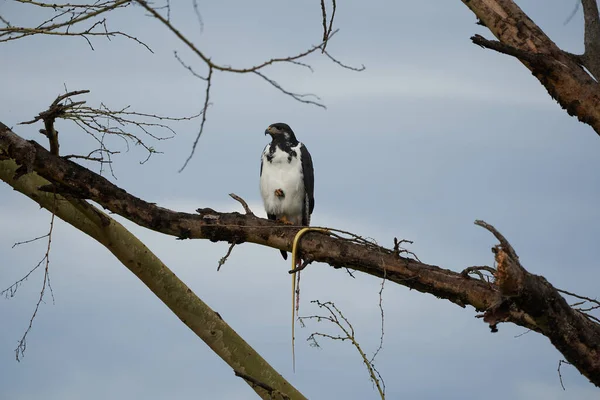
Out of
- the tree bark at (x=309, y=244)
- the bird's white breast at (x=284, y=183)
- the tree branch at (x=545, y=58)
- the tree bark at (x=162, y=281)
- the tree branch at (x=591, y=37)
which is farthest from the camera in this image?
the bird's white breast at (x=284, y=183)

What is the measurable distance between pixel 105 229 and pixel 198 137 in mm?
2028

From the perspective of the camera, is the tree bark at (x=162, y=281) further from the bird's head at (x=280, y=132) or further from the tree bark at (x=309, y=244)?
the bird's head at (x=280, y=132)

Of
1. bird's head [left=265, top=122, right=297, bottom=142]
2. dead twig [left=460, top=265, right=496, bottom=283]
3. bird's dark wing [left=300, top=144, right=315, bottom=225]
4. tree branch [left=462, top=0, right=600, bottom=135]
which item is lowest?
dead twig [left=460, top=265, right=496, bottom=283]

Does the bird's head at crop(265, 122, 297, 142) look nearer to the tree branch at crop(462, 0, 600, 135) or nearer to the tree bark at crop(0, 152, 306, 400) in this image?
the tree bark at crop(0, 152, 306, 400)

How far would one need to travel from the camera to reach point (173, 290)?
4340 mm

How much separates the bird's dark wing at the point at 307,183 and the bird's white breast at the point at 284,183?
0.03 meters

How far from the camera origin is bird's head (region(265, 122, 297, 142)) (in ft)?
18.2

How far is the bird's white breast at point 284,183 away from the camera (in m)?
5.34

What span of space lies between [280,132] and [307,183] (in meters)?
0.46

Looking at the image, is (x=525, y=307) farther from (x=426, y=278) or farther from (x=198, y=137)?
(x=198, y=137)

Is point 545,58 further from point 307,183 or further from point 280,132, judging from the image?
point 280,132

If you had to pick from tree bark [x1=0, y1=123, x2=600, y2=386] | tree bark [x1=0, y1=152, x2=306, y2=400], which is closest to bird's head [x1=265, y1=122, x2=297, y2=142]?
tree bark [x1=0, y1=123, x2=600, y2=386]

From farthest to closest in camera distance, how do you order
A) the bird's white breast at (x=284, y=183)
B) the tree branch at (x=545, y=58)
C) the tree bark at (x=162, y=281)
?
the bird's white breast at (x=284, y=183), the tree bark at (x=162, y=281), the tree branch at (x=545, y=58)

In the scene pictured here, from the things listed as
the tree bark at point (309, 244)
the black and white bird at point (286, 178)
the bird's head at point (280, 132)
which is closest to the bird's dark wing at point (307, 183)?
the black and white bird at point (286, 178)
